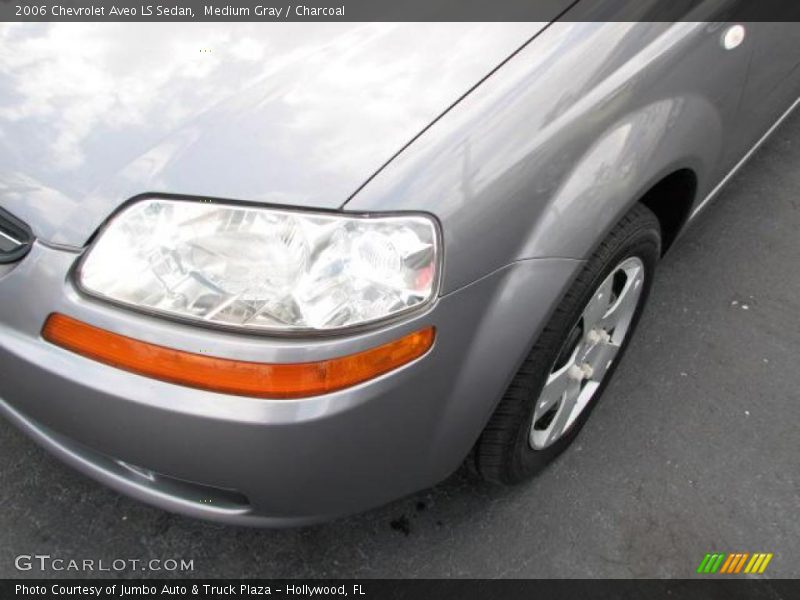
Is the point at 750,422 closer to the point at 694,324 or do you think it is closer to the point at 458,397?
the point at 694,324

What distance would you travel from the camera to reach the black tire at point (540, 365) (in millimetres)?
1540

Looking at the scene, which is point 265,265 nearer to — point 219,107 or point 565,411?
point 219,107

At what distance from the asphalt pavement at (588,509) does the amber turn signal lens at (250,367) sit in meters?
0.75

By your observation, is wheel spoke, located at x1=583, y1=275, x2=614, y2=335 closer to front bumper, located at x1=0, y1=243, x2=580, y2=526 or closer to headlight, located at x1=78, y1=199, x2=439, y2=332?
front bumper, located at x1=0, y1=243, x2=580, y2=526

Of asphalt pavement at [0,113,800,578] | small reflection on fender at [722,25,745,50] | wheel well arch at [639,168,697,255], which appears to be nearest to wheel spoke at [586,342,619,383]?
asphalt pavement at [0,113,800,578]

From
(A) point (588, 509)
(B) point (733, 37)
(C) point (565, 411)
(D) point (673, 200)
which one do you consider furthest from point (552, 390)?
(B) point (733, 37)

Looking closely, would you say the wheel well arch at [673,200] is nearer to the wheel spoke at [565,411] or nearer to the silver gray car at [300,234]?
the silver gray car at [300,234]

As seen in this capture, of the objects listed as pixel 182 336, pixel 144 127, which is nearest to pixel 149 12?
pixel 144 127

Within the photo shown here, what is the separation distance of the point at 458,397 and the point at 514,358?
0.15 metres

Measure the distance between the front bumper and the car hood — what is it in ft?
0.62

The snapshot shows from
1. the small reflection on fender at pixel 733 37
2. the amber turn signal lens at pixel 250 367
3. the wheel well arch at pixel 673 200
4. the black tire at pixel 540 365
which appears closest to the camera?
the amber turn signal lens at pixel 250 367

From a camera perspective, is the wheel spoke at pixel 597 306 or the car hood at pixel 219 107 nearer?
the car hood at pixel 219 107

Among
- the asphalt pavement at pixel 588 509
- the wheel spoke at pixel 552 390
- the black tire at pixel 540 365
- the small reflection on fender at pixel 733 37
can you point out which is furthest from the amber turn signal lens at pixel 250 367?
the small reflection on fender at pixel 733 37

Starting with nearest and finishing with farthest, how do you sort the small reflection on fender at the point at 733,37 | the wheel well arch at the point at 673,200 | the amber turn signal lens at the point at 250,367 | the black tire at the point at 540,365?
the amber turn signal lens at the point at 250,367
the black tire at the point at 540,365
the small reflection on fender at the point at 733,37
the wheel well arch at the point at 673,200
